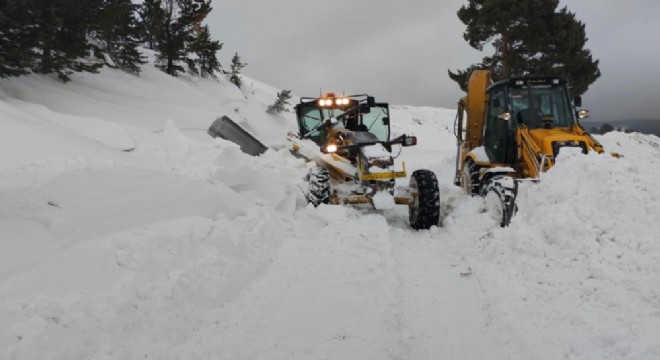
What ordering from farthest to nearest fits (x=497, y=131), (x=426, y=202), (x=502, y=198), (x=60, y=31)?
(x=60, y=31) → (x=497, y=131) → (x=426, y=202) → (x=502, y=198)

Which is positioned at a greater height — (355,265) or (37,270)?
(37,270)

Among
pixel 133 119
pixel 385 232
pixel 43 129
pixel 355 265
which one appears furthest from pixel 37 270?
pixel 133 119

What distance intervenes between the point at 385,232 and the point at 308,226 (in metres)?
1.17

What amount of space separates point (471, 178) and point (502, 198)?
2.34 metres

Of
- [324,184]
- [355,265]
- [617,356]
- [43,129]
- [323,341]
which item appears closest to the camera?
[617,356]

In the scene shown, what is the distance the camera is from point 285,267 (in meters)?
5.10

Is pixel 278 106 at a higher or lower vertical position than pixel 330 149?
higher

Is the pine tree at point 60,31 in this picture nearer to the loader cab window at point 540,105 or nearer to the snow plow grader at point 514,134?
the snow plow grader at point 514,134

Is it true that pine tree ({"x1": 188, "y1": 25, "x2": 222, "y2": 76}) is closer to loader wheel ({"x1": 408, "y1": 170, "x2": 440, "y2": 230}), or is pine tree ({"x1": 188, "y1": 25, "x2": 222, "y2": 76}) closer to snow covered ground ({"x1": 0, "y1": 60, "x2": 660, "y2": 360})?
snow covered ground ({"x1": 0, "y1": 60, "x2": 660, "y2": 360})

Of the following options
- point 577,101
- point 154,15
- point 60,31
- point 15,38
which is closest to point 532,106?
point 577,101

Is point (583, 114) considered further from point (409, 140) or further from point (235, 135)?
point (235, 135)

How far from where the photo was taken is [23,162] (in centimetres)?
464

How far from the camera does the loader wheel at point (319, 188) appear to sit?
7758 mm

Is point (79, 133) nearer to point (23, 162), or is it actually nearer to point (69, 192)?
point (23, 162)
